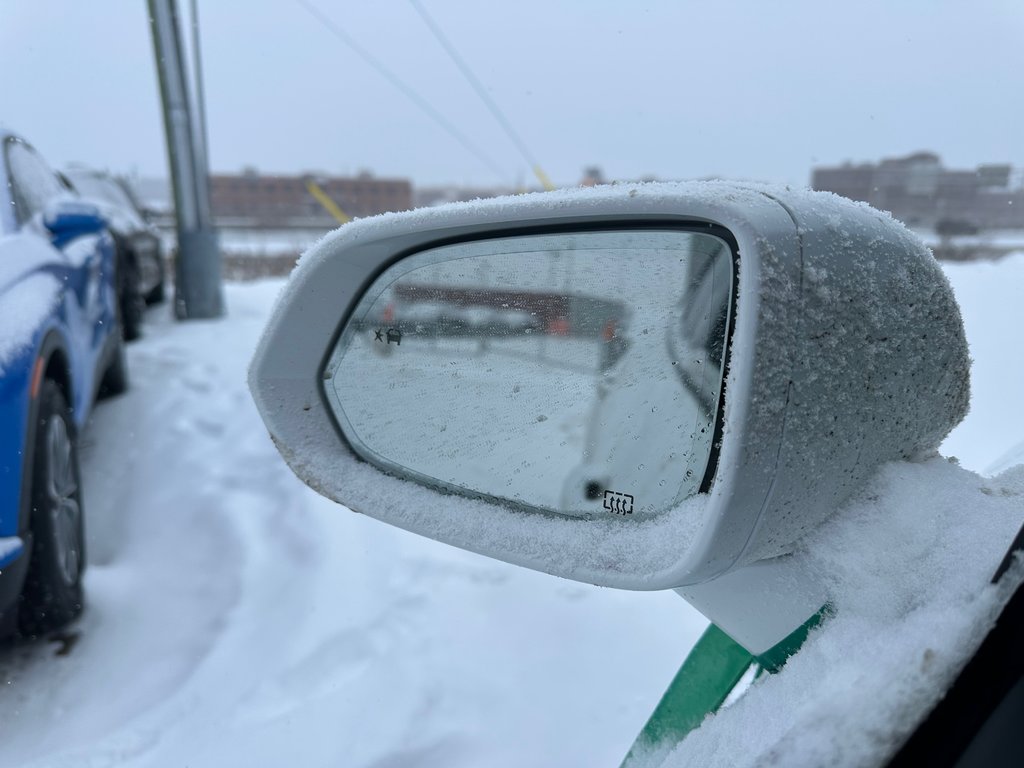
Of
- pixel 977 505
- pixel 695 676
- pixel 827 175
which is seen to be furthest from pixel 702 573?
pixel 827 175

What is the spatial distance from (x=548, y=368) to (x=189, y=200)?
8.61m

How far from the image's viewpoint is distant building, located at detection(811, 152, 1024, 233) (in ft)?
6.40

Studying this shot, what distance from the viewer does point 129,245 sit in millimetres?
7551

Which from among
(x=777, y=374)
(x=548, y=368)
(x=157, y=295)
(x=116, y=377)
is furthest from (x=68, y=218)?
(x=157, y=295)

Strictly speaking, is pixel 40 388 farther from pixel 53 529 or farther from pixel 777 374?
pixel 777 374

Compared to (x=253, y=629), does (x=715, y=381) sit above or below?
above

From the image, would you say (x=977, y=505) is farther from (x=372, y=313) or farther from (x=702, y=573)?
(x=372, y=313)

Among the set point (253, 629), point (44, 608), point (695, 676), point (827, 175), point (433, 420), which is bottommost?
point (253, 629)

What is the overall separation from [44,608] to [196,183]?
268 inches

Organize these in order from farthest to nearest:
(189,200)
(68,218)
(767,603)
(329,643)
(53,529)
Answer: (189,200) → (68,218) → (329,643) → (53,529) → (767,603)

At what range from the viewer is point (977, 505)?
0.95m

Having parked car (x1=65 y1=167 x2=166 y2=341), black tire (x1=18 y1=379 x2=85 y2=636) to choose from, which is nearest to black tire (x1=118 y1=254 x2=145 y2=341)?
parked car (x1=65 y1=167 x2=166 y2=341)

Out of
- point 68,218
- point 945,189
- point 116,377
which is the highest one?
point 945,189

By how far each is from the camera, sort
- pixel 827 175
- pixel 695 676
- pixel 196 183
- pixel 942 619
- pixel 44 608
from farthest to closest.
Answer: pixel 196 183 < pixel 44 608 < pixel 827 175 < pixel 695 676 < pixel 942 619
